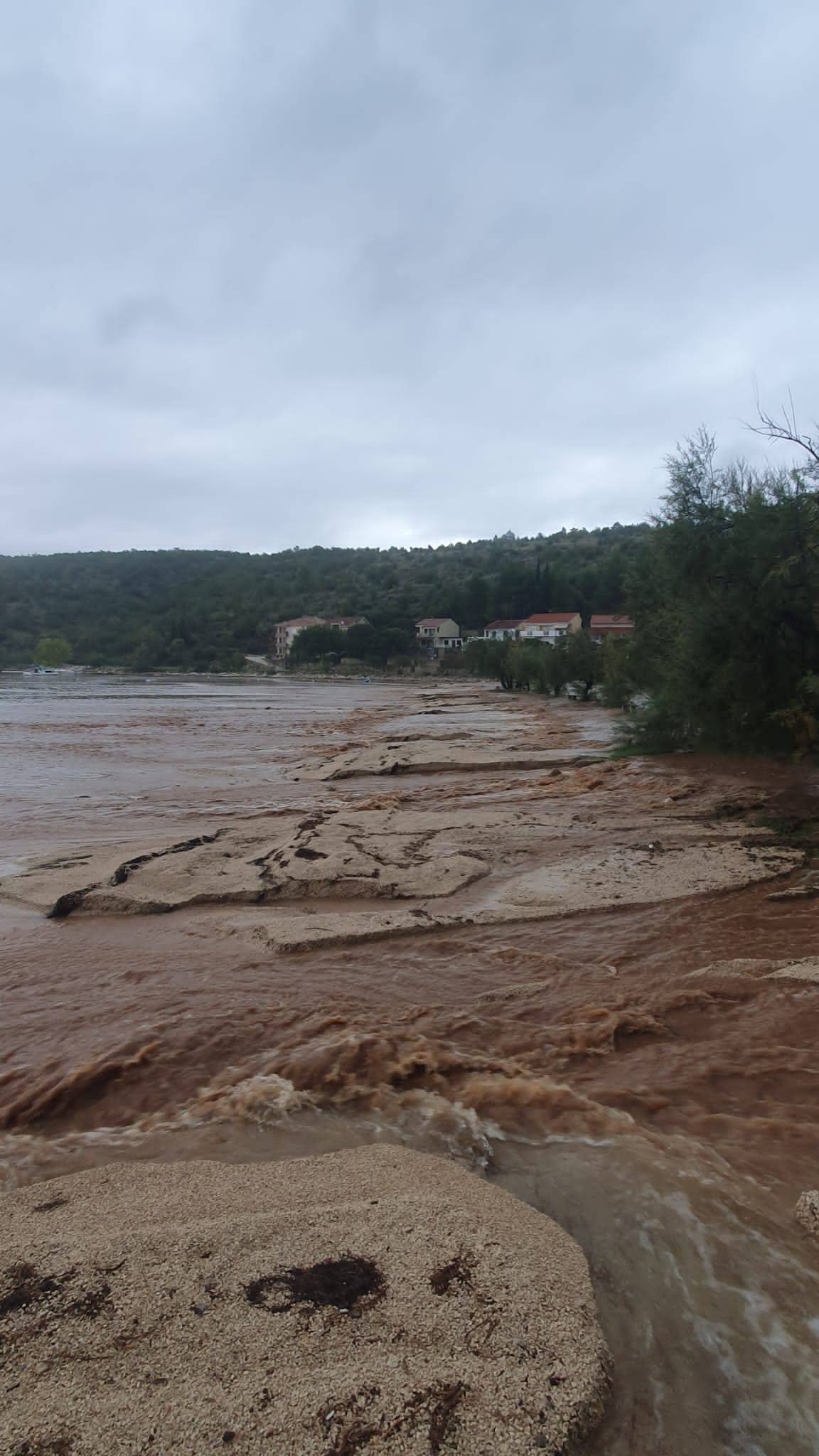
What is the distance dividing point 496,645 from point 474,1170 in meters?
53.1

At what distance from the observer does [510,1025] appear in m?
4.07

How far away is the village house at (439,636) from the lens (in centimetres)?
9062

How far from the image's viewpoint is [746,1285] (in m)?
2.24

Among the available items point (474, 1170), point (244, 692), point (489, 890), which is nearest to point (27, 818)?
point (489, 890)

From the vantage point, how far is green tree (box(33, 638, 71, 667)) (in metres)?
83.1

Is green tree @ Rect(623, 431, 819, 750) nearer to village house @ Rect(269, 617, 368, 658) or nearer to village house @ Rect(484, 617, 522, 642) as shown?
village house @ Rect(484, 617, 522, 642)

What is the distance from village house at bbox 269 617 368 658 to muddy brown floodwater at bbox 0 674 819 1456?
83.3m

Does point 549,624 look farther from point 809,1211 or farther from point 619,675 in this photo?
point 809,1211

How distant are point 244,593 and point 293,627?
23.8 metres

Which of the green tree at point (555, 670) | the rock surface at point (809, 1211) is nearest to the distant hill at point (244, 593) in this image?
the green tree at point (555, 670)

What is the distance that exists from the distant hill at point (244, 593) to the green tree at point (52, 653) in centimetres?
427

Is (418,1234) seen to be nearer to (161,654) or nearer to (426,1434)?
(426,1434)

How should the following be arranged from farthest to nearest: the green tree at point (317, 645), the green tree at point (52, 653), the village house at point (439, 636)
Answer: the village house at point (439, 636), the green tree at point (317, 645), the green tree at point (52, 653)

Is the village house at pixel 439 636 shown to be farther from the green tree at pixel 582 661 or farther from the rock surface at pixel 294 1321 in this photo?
the rock surface at pixel 294 1321
